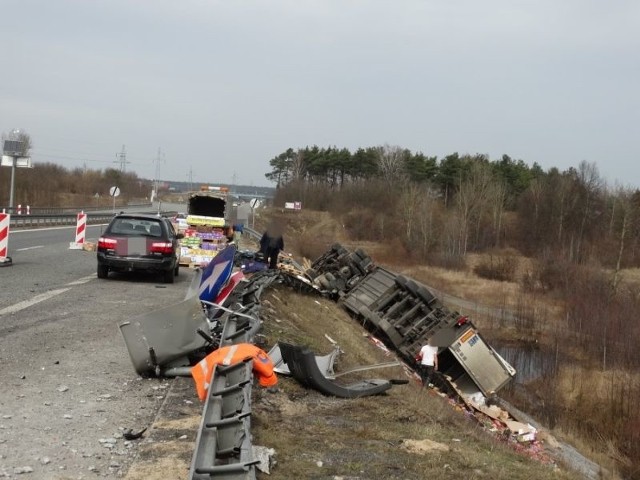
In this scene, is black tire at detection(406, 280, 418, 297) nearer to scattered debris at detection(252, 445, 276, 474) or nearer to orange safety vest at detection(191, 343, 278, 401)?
orange safety vest at detection(191, 343, 278, 401)

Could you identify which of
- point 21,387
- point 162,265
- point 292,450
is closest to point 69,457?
point 292,450

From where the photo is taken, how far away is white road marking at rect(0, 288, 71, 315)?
Answer: 36.0ft

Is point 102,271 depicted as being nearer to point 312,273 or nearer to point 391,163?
point 312,273

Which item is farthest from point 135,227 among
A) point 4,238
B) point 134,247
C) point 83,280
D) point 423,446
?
point 423,446

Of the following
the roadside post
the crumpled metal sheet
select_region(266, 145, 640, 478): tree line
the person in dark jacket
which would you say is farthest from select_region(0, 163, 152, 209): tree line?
the crumpled metal sheet

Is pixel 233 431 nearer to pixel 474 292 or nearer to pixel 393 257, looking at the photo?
pixel 474 292

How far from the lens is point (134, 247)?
15.8m

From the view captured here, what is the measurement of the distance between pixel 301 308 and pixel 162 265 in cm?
379

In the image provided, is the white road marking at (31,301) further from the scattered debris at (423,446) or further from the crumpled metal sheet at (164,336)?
the scattered debris at (423,446)

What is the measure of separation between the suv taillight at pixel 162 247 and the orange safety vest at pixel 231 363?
395 inches

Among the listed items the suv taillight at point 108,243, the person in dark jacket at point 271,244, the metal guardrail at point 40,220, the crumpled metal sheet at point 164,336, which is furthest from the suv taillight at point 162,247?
the metal guardrail at point 40,220

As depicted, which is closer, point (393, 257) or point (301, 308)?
point (301, 308)

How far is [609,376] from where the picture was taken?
26.6 m

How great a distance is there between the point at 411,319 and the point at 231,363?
15974 mm
